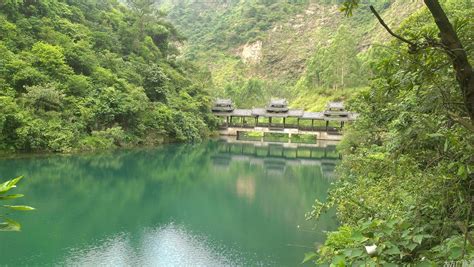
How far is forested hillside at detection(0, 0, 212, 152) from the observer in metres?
23.5

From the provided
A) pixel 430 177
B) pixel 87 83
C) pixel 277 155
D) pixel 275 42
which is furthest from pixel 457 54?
pixel 275 42

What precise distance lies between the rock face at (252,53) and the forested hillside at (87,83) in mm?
36622

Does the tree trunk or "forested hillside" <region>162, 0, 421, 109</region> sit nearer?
the tree trunk

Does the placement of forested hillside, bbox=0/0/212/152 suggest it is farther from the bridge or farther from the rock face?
the rock face


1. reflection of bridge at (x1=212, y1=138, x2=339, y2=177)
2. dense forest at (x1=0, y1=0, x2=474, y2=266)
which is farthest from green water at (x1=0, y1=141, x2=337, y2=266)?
dense forest at (x1=0, y1=0, x2=474, y2=266)

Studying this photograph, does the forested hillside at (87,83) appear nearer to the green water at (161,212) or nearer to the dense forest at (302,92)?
the dense forest at (302,92)

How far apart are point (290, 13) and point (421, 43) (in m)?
87.5

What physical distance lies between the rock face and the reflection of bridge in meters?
41.9

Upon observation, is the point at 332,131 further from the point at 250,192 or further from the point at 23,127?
the point at 23,127

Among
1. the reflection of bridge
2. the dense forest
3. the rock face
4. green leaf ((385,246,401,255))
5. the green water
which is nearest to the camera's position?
green leaf ((385,246,401,255))

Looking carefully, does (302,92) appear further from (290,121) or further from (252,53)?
(252,53)

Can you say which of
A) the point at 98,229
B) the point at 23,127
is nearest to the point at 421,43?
the point at 98,229

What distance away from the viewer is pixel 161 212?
1453 centimetres

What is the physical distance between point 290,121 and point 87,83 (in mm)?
25571
